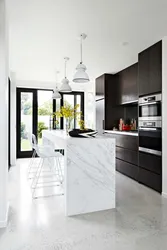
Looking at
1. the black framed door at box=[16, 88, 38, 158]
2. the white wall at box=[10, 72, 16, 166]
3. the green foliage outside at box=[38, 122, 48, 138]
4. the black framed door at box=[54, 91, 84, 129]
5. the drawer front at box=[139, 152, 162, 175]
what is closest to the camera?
the drawer front at box=[139, 152, 162, 175]

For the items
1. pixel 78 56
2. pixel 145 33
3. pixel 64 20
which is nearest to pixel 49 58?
pixel 78 56

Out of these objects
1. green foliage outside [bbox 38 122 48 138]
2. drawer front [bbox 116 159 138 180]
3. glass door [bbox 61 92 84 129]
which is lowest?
drawer front [bbox 116 159 138 180]

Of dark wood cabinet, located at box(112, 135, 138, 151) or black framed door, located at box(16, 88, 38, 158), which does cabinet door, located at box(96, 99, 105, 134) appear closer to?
dark wood cabinet, located at box(112, 135, 138, 151)

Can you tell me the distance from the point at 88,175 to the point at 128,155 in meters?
1.85

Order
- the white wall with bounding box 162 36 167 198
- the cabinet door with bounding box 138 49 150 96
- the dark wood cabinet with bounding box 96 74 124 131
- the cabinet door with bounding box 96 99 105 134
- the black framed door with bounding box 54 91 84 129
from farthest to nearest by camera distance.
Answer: the black framed door with bounding box 54 91 84 129
the cabinet door with bounding box 96 99 105 134
the dark wood cabinet with bounding box 96 74 124 131
the cabinet door with bounding box 138 49 150 96
the white wall with bounding box 162 36 167 198

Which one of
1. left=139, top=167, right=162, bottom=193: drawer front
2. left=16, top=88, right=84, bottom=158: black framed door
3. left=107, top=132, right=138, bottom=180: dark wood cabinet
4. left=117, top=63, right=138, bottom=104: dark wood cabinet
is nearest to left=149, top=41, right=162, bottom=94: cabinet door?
left=117, top=63, right=138, bottom=104: dark wood cabinet

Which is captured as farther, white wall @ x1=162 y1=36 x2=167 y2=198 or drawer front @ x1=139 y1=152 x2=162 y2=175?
drawer front @ x1=139 y1=152 x2=162 y2=175

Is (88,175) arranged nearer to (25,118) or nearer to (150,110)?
(150,110)

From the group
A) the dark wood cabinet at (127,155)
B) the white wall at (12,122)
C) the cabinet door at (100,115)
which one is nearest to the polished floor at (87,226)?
the dark wood cabinet at (127,155)

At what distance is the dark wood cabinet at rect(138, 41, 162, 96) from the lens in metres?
3.38

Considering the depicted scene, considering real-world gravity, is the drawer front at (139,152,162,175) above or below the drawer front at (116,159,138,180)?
above

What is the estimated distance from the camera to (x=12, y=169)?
5.03 m

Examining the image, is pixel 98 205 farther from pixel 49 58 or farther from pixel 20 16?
pixel 49 58

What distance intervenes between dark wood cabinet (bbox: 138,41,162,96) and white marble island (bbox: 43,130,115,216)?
54.5 inches
